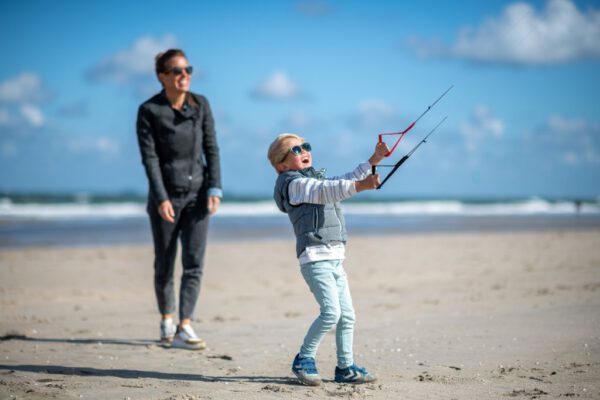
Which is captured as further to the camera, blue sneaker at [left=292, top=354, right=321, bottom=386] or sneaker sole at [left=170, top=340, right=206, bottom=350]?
sneaker sole at [left=170, top=340, right=206, bottom=350]

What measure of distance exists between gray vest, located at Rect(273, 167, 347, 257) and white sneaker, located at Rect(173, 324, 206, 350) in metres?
1.68

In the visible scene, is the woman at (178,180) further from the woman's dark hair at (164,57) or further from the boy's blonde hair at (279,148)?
the boy's blonde hair at (279,148)

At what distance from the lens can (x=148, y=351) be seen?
5496 millimetres

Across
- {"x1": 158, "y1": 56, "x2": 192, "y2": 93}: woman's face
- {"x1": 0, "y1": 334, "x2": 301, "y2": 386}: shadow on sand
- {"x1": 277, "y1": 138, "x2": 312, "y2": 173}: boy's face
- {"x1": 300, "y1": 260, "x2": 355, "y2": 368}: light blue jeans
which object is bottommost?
{"x1": 0, "y1": 334, "x2": 301, "y2": 386}: shadow on sand

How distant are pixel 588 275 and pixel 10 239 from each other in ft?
43.5

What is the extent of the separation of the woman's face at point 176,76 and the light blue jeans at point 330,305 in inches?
83.6

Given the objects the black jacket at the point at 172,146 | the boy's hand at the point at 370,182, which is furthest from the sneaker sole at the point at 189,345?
the boy's hand at the point at 370,182

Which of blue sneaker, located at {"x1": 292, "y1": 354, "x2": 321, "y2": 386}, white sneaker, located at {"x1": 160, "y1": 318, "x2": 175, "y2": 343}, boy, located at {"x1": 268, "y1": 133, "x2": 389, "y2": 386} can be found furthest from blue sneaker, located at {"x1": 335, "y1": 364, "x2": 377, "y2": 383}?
white sneaker, located at {"x1": 160, "y1": 318, "x2": 175, "y2": 343}

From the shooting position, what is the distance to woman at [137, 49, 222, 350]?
5.56 meters

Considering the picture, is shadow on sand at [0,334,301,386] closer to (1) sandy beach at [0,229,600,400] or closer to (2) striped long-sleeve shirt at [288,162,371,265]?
(1) sandy beach at [0,229,600,400]

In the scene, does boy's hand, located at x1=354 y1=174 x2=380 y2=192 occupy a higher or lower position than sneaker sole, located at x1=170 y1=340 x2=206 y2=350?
higher

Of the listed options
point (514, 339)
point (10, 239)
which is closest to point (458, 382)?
point (514, 339)

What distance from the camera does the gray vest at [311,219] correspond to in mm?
4168

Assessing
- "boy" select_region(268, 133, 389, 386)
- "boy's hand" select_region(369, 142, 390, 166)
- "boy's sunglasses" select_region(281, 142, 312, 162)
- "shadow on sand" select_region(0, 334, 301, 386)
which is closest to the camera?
"boy's hand" select_region(369, 142, 390, 166)
